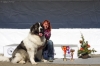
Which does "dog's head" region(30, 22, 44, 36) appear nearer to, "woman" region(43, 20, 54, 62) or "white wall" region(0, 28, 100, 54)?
"woman" region(43, 20, 54, 62)

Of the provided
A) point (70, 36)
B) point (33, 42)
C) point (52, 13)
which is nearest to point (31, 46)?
point (33, 42)

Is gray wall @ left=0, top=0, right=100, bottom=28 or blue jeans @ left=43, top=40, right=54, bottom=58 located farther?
gray wall @ left=0, top=0, right=100, bottom=28

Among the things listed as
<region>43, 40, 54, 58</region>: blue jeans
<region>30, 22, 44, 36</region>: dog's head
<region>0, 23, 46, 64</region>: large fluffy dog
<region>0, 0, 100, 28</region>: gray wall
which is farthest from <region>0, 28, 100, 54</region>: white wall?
<region>30, 22, 44, 36</region>: dog's head

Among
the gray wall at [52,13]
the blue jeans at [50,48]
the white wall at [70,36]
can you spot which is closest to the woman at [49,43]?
the blue jeans at [50,48]

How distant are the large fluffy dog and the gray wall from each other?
15.5 feet

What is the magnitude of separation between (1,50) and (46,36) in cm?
294

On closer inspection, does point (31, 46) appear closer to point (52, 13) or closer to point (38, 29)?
point (38, 29)

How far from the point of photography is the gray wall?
12.7m

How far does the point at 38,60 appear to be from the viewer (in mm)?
8367

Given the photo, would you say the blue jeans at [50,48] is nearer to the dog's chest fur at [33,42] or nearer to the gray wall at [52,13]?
the dog's chest fur at [33,42]

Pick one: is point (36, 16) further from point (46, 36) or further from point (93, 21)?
point (46, 36)

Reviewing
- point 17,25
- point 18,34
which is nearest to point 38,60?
point 18,34

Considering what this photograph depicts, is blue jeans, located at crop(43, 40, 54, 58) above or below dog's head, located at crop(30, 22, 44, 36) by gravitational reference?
below

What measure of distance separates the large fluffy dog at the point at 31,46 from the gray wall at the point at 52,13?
4722mm
